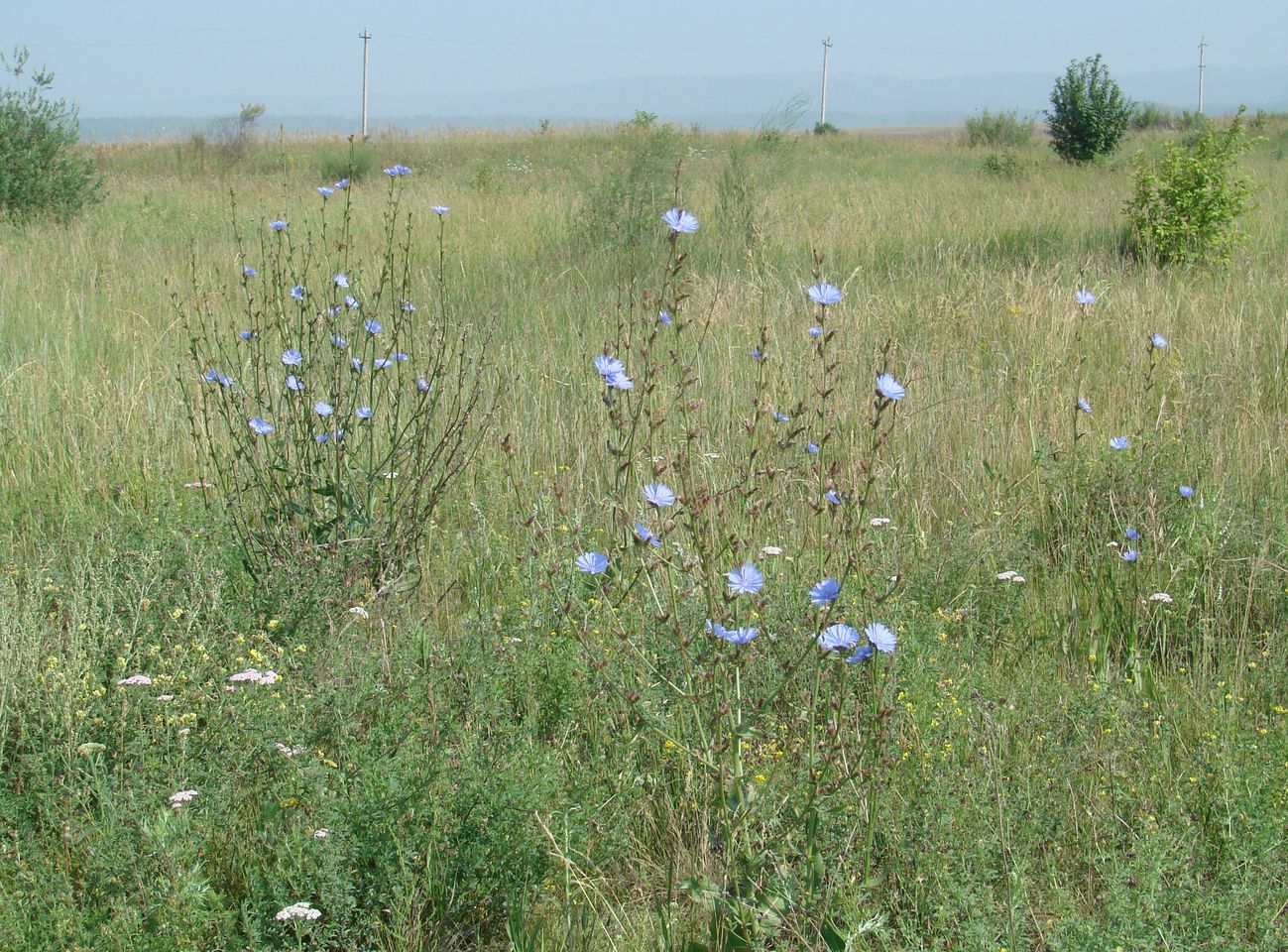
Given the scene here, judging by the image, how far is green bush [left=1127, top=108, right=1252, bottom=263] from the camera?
23.7 ft

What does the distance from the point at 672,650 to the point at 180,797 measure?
97 centimetres

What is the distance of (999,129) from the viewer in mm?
31750

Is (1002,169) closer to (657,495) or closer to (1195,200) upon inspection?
(1195,200)

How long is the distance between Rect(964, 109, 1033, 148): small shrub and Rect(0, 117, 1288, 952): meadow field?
28639 mm

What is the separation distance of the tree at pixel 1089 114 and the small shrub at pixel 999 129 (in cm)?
842

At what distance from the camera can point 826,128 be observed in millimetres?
44125

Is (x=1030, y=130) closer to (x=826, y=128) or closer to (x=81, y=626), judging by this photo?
(x=826, y=128)

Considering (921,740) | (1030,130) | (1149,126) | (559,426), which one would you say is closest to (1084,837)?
(921,740)

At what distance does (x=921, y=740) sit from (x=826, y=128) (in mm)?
45424

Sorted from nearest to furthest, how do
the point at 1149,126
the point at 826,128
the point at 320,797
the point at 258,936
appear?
1. the point at 258,936
2. the point at 320,797
3. the point at 1149,126
4. the point at 826,128

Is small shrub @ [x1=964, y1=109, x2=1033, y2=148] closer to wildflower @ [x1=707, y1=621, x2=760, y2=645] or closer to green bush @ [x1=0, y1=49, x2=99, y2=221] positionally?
green bush @ [x1=0, y1=49, x2=99, y2=221]

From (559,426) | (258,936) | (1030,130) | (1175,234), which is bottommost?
(258,936)

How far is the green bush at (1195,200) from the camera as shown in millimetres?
7219

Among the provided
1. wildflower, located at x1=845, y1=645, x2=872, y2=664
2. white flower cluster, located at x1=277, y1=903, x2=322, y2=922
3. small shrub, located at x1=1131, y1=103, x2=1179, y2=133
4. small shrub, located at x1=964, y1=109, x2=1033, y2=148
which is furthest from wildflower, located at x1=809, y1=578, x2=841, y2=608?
small shrub, located at x1=1131, y1=103, x2=1179, y2=133
